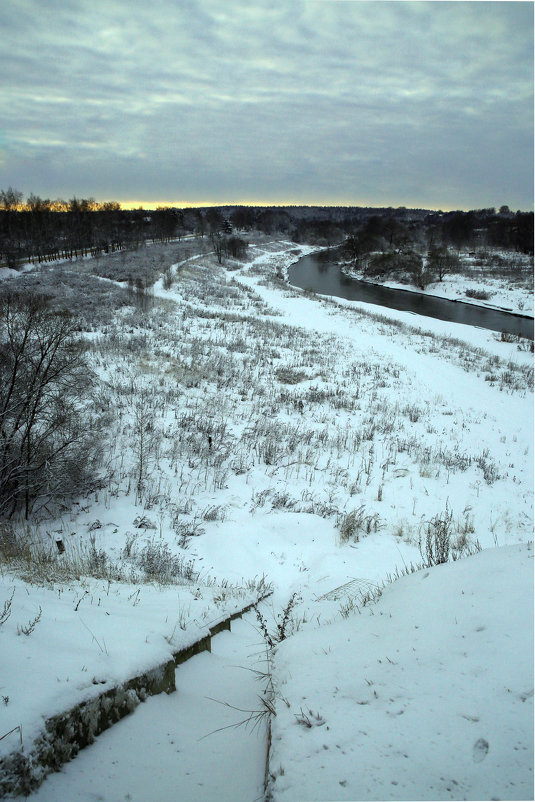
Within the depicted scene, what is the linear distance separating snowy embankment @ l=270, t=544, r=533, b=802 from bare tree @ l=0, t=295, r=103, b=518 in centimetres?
520

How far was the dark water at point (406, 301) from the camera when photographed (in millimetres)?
34281

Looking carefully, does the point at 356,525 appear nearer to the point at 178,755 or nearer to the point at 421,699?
the point at 421,699

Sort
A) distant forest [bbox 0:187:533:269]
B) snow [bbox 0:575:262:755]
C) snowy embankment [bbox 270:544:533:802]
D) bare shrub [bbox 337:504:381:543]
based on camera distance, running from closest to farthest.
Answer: snowy embankment [bbox 270:544:533:802], snow [bbox 0:575:262:755], bare shrub [bbox 337:504:381:543], distant forest [bbox 0:187:533:269]

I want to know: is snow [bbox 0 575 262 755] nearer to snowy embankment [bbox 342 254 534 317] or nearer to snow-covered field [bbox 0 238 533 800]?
snow-covered field [bbox 0 238 533 800]

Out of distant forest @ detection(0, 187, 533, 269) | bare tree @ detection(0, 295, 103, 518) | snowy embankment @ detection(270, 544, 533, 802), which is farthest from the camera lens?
distant forest @ detection(0, 187, 533, 269)

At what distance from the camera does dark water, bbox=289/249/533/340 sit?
112 feet

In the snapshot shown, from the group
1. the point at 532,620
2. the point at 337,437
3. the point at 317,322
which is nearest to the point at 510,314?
the point at 317,322

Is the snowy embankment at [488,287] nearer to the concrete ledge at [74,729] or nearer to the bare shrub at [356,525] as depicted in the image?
the bare shrub at [356,525]

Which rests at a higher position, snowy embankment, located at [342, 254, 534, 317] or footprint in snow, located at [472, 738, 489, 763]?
snowy embankment, located at [342, 254, 534, 317]

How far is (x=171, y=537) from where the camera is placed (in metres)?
6.08

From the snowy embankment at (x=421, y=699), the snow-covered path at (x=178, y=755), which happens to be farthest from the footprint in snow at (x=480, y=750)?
the snow-covered path at (x=178, y=755)

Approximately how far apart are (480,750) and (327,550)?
168 inches

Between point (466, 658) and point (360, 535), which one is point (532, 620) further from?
point (360, 535)

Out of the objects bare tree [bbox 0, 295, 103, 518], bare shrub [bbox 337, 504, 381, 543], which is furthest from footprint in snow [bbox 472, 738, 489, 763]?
bare tree [bbox 0, 295, 103, 518]
